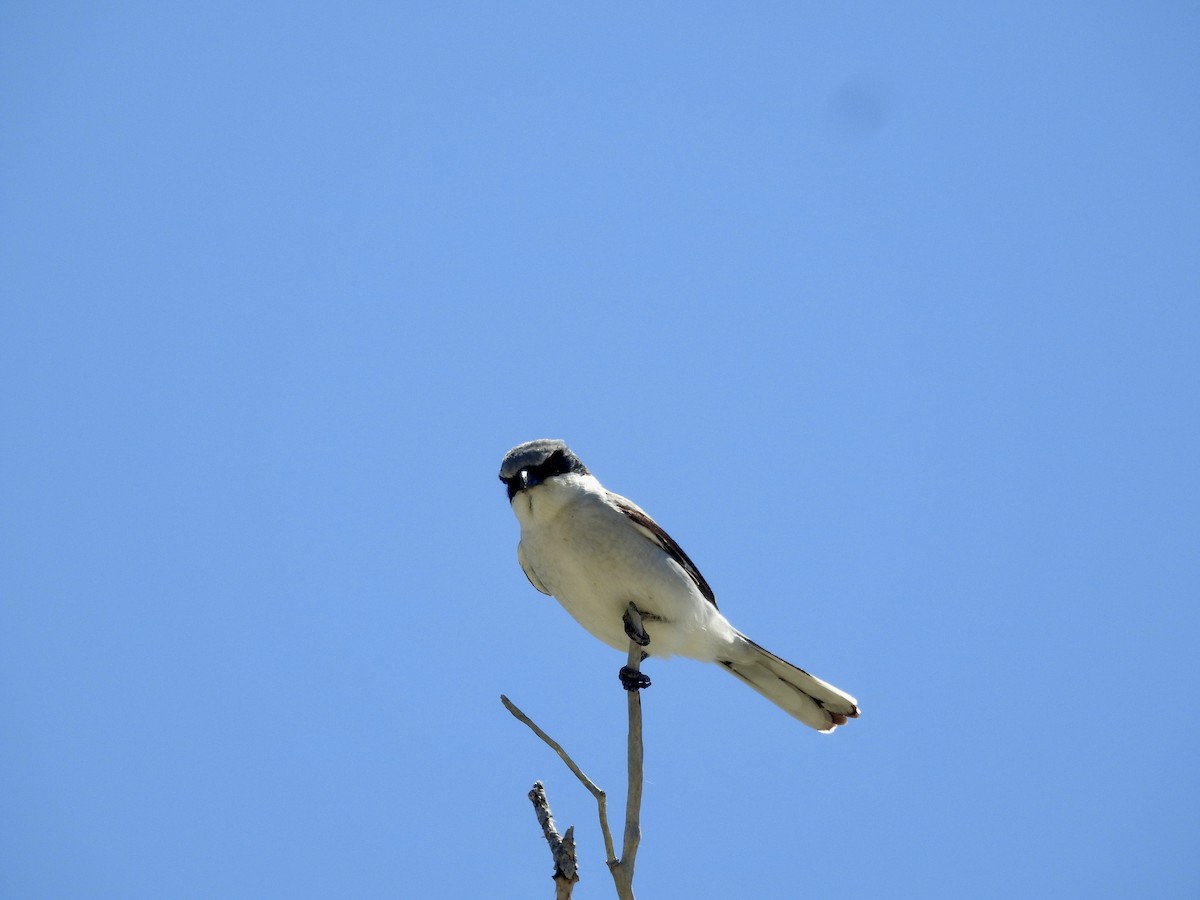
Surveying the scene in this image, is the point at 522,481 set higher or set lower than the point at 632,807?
higher

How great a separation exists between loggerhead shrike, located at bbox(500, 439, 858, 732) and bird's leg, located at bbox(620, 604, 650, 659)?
0.5 inches

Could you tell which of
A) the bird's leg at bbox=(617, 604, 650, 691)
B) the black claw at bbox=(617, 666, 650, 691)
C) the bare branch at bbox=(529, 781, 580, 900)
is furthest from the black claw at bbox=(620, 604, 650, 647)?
the bare branch at bbox=(529, 781, 580, 900)

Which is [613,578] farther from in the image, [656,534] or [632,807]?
[632,807]

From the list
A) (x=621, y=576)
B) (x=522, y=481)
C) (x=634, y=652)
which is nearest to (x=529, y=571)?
(x=522, y=481)

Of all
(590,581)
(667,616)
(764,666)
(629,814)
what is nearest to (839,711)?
(764,666)

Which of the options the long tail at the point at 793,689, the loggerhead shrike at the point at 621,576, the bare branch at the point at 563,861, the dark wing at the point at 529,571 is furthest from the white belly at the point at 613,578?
the bare branch at the point at 563,861

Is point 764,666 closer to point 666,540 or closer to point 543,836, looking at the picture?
point 666,540

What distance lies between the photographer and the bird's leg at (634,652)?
16.1ft

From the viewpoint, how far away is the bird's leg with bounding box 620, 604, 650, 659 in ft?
18.0

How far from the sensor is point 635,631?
18.0 ft

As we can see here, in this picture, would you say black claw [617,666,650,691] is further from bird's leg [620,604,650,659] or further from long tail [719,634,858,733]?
long tail [719,634,858,733]

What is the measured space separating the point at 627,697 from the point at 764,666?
1655 millimetres

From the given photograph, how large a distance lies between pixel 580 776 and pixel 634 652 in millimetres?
1305

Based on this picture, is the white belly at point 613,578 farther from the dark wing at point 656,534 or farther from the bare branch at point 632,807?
the bare branch at point 632,807
